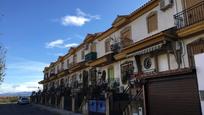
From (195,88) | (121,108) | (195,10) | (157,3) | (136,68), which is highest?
(157,3)

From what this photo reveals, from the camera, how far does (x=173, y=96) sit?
10.5m

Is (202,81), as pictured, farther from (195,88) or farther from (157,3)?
(157,3)

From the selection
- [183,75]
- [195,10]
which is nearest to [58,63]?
[195,10]

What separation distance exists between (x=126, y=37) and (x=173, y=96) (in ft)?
42.6

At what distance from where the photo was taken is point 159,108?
446 inches

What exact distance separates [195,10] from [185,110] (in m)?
7.76

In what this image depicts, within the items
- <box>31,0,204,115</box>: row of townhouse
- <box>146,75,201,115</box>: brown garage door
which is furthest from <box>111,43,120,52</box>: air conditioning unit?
<box>146,75,201,115</box>: brown garage door

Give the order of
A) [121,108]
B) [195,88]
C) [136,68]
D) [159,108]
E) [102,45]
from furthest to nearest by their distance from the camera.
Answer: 1. [102,45]
2. [136,68]
3. [121,108]
4. [159,108]
5. [195,88]

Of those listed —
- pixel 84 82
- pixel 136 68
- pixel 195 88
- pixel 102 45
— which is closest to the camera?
pixel 195 88

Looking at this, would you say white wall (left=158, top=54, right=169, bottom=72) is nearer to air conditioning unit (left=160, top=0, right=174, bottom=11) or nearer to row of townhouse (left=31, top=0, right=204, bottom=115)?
row of townhouse (left=31, top=0, right=204, bottom=115)

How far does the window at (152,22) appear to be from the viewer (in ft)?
62.9

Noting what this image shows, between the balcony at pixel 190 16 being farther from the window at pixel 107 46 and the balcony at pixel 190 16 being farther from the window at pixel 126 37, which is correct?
the window at pixel 107 46

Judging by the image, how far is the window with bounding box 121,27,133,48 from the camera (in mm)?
22434

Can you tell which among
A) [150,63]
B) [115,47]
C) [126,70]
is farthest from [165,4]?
[115,47]
